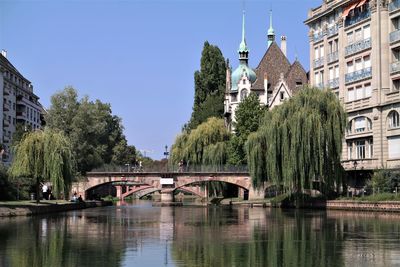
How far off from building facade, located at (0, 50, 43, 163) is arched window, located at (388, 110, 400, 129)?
63293 millimetres

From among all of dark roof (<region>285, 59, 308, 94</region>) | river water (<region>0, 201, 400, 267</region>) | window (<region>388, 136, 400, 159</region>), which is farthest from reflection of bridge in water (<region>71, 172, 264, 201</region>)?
river water (<region>0, 201, 400, 267</region>)

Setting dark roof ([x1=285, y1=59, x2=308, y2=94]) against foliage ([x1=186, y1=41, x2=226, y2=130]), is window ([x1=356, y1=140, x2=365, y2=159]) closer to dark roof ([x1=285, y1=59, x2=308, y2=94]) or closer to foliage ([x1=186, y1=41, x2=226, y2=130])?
dark roof ([x1=285, y1=59, x2=308, y2=94])

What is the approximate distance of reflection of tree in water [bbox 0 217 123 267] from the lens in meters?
21.8

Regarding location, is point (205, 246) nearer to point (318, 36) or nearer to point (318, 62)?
point (318, 62)

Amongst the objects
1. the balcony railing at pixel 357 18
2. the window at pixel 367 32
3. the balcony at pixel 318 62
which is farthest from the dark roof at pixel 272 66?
the window at pixel 367 32

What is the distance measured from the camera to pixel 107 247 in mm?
26406

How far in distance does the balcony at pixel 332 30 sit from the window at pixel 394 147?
49.2ft

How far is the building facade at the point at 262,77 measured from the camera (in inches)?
4583

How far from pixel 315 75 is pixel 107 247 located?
190ft

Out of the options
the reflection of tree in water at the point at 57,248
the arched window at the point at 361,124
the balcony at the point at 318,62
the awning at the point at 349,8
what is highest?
the awning at the point at 349,8

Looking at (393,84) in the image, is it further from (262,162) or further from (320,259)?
(320,259)

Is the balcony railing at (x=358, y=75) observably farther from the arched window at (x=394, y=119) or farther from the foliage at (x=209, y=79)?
the foliage at (x=209, y=79)

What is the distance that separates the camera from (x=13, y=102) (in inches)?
5007

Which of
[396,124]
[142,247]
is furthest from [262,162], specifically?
[142,247]
